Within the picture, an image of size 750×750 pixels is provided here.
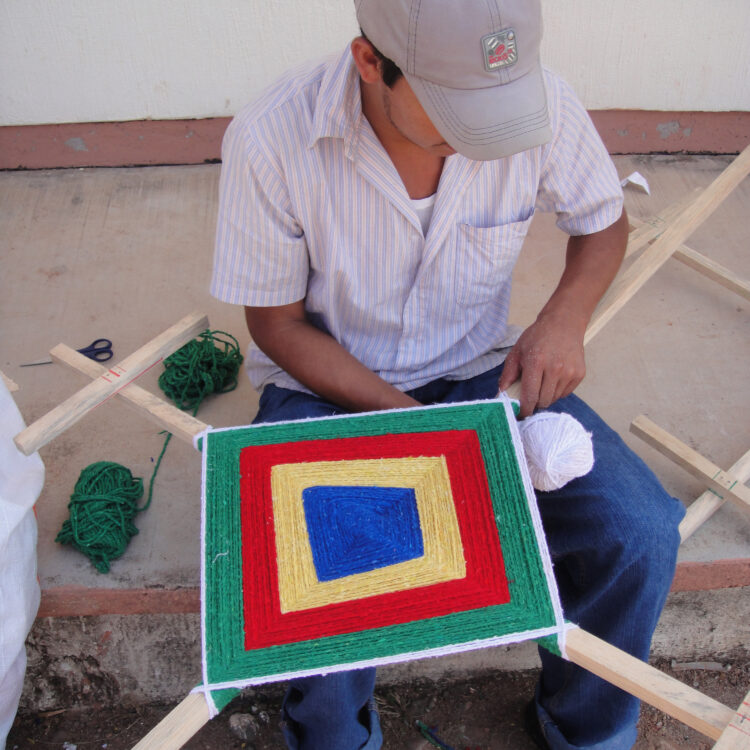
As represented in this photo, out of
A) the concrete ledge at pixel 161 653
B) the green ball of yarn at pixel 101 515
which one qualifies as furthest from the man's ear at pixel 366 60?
the concrete ledge at pixel 161 653

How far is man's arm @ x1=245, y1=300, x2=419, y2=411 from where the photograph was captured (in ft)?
4.58

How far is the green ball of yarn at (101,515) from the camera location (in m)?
1.62

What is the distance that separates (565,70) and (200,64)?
1.21m

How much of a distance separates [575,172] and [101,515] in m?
1.21

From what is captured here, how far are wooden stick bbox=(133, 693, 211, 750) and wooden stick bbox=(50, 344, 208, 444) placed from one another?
0.44 metres

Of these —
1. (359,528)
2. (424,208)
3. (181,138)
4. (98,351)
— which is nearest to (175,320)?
(98,351)

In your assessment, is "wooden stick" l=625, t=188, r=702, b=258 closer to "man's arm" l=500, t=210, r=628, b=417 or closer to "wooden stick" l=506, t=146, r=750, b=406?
"wooden stick" l=506, t=146, r=750, b=406

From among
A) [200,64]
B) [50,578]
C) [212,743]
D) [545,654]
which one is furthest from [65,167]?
[545,654]

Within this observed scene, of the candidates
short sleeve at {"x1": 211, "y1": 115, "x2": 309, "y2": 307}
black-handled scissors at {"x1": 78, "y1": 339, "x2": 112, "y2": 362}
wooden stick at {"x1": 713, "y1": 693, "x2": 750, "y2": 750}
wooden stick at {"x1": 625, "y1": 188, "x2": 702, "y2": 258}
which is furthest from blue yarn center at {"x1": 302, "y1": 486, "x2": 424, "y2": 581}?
black-handled scissors at {"x1": 78, "y1": 339, "x2": 112, "y2": 362}

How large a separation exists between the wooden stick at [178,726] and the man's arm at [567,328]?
73 centimetres

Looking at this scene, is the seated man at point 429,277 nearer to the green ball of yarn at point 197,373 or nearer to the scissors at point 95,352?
the green ball of yarn at point 197,373

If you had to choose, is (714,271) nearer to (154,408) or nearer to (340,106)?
(340,106)

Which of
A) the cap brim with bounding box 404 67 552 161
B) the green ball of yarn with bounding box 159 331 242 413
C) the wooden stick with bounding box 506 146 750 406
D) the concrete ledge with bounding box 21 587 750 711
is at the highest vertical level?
the cap brim with bounding box 404 67 552 161

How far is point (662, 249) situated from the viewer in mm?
1648
